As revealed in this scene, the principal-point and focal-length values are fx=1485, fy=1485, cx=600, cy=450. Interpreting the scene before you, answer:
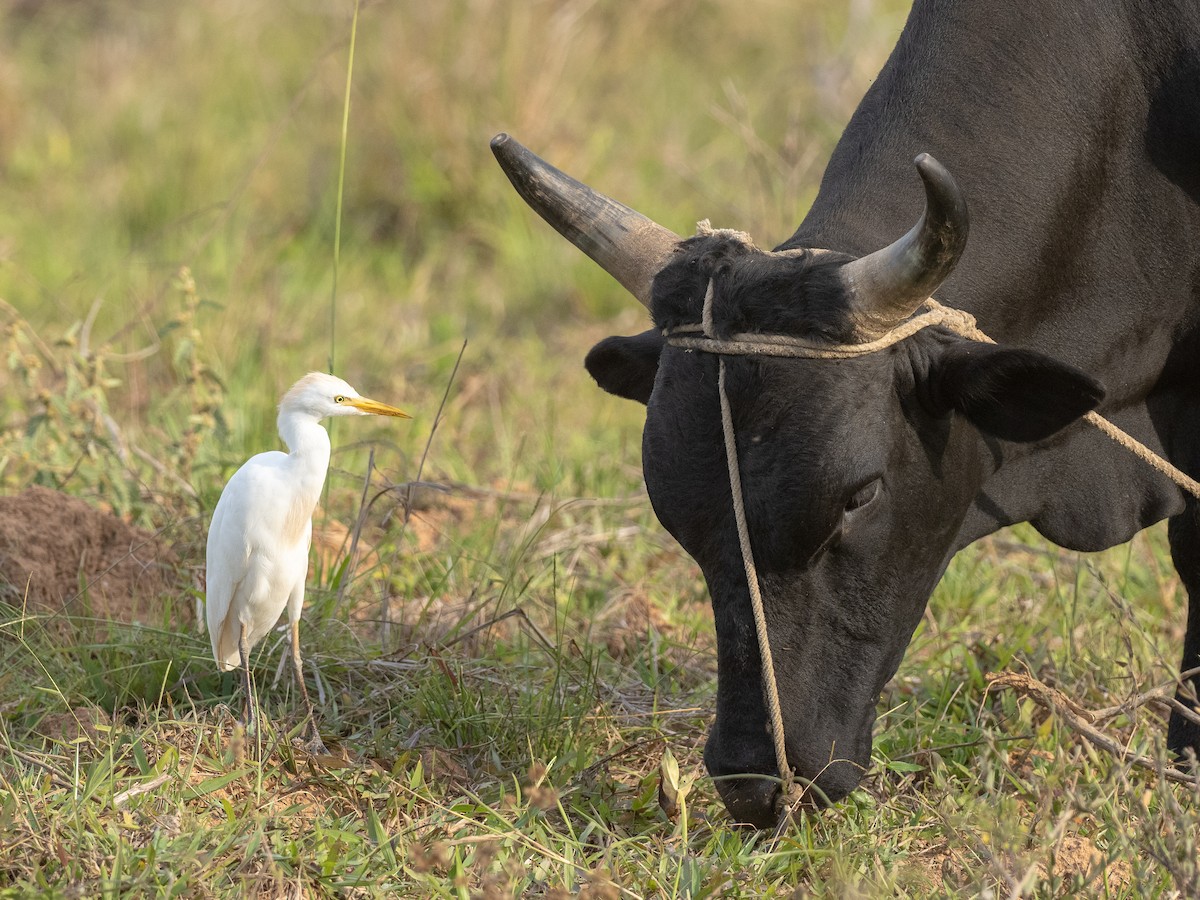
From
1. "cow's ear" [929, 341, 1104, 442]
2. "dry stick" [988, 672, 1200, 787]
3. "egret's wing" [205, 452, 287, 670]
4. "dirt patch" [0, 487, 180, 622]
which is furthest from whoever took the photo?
"dirt patch" [0, 487, 180, 622]

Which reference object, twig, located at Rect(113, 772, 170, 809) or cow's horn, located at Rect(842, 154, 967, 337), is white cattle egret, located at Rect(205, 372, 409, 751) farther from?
cow's horn, located at Rect(842, 154, 967, 337)

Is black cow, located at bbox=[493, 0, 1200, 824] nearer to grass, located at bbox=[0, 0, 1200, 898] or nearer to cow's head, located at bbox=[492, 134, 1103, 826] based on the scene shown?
cow's head, located at bbox=[492, 134, 1103, 826]

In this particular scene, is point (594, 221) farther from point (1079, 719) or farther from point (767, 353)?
point (1079, 719)

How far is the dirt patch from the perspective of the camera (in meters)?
3.59

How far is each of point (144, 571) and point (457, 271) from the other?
3.66 m

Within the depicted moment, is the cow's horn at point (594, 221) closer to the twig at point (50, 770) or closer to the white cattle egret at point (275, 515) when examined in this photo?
the white cattle egret at point (275, 515)

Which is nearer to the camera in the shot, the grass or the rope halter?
the rope halter

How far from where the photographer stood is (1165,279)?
125 inches

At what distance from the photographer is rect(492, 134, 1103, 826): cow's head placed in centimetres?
260

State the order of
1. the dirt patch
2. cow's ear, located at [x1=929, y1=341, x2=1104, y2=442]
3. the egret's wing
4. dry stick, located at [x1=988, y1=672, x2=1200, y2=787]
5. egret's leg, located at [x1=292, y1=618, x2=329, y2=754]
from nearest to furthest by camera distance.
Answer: cow's ear, located at [x1=929, y1=341, x2=1104, y2=442], dry stick, located at [x1=988, y1=672, x2=1200, y2=787], the egret's wing, egret's leg, located at [x1=292, y1=618, x2=329, y2=754], the dirt patch

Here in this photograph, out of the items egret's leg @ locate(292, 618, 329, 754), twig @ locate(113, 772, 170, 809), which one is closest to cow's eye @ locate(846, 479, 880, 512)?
egret's leg @ locate(292, 618, 329, 754)

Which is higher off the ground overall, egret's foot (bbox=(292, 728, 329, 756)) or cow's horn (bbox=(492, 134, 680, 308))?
cow's horn (bbox=(492, 134, 680, 308))

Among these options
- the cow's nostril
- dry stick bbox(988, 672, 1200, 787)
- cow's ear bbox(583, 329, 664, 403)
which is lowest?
the cow's nostril

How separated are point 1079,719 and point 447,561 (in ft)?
6.27
